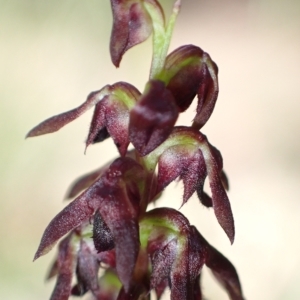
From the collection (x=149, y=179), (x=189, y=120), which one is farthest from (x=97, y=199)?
(x=189, y=120)

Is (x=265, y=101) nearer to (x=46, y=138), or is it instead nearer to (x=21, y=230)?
(x=46, y=138)

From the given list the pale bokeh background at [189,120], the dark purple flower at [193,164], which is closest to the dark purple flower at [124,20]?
the dark purple flower at [193,164]

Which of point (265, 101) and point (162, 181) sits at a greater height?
point (265, 101)

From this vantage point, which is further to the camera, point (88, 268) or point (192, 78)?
point (88, 268)

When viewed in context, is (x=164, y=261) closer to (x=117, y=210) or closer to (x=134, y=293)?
(x=134, y=293)

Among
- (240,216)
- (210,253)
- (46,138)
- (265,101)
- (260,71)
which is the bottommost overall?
(210,253)

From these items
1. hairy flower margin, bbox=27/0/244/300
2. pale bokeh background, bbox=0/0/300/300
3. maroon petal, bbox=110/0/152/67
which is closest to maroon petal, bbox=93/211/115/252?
hairy flower margin, bbox=27/0/244/300

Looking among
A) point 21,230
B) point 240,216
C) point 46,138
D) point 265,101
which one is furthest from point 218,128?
point 21,230
